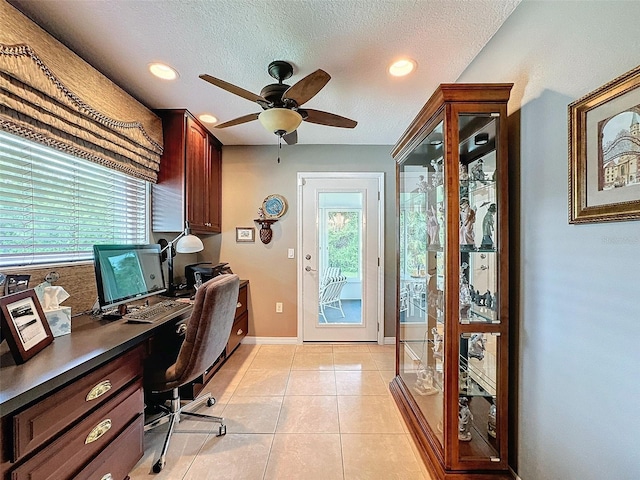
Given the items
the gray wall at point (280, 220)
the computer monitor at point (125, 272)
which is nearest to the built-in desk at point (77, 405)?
the computer monitor at point (125, 272)

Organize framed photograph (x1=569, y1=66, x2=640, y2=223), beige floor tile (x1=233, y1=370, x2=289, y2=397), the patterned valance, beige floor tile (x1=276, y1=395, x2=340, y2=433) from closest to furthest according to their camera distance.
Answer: framed photograph (x1=569, y1=66, x2=640, y2=223), the patterned valance, beige floor tile (x1=276, y1=395, x2=340, y2=433), beige floor tile (x1=233, y1=370, x2=289, y2=397)

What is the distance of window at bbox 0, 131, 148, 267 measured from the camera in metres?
1.49

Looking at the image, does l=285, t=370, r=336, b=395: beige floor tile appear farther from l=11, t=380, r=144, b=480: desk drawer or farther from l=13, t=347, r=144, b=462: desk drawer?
l=13, t=347, r=144, b=462: desk drawer

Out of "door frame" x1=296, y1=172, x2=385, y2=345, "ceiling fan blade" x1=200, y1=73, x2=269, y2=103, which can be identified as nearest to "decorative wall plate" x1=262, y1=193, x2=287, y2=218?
"door frame" x1=296, y1=172, x2=385, y2=345

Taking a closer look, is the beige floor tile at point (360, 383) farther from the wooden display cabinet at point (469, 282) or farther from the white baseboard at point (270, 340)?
the white baseboard at point (270, 340)

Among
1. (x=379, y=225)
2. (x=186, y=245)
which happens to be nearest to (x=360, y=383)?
(x=379, y=225)

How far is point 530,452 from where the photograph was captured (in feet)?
4.51

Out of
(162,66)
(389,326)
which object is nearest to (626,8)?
(162,66)

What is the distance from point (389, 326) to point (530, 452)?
224 centimetres

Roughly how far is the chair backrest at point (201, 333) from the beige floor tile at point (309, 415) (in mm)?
742

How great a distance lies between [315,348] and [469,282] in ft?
7.52

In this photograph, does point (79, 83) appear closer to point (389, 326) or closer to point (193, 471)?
point (193, 471)

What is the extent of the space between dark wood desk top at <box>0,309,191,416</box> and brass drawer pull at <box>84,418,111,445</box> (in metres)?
0.26

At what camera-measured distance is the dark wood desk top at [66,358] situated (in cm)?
93
